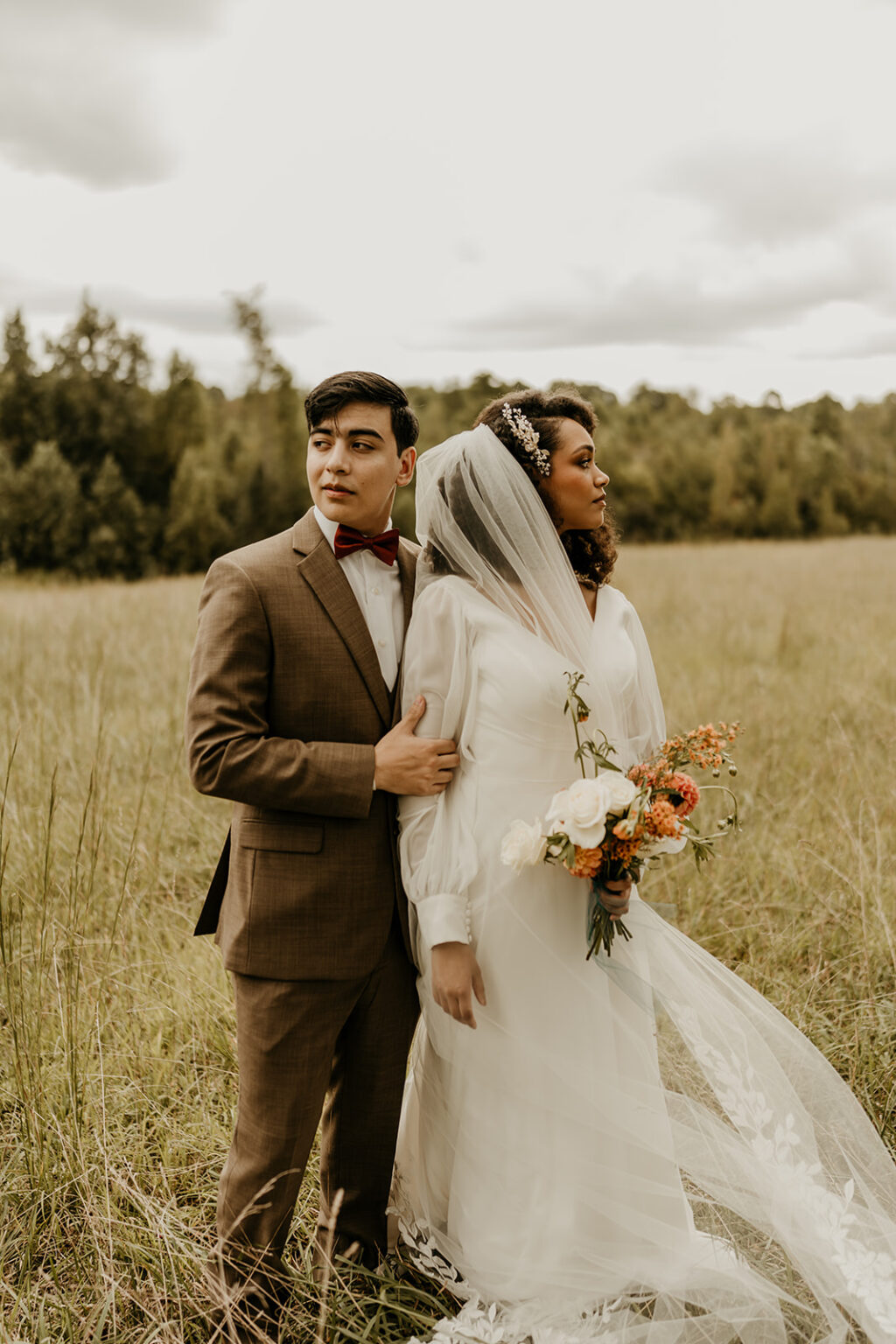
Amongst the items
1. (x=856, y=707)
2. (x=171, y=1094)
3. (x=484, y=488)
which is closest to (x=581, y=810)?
(x=484, y=488)

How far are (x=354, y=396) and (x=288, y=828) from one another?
107 centimetres

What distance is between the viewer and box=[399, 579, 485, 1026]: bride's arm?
245 centimetres

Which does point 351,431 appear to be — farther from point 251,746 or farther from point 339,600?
point 251,746

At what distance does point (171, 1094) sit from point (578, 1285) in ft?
4.86

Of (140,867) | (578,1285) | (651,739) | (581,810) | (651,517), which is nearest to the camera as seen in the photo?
(581,810)

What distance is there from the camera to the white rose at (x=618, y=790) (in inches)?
85.1

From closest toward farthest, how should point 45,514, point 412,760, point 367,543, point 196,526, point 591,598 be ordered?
1. point 412,760
2. point 367,543
3. point 591,598
4. point 45,514
5. point 196,526

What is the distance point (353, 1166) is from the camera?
265cm

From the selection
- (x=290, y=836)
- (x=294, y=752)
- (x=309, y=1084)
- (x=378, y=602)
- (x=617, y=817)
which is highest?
(x=378, y=602)

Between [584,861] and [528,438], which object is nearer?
[584,861]

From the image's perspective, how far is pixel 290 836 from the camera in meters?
2.39

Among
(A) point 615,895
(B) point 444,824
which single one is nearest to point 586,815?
(A) point 615,895

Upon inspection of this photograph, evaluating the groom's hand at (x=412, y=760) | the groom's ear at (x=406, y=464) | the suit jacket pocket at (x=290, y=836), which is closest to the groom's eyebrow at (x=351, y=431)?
the groom's ear at (x=406, y=464)

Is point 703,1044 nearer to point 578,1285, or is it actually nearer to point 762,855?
point 578,1285
